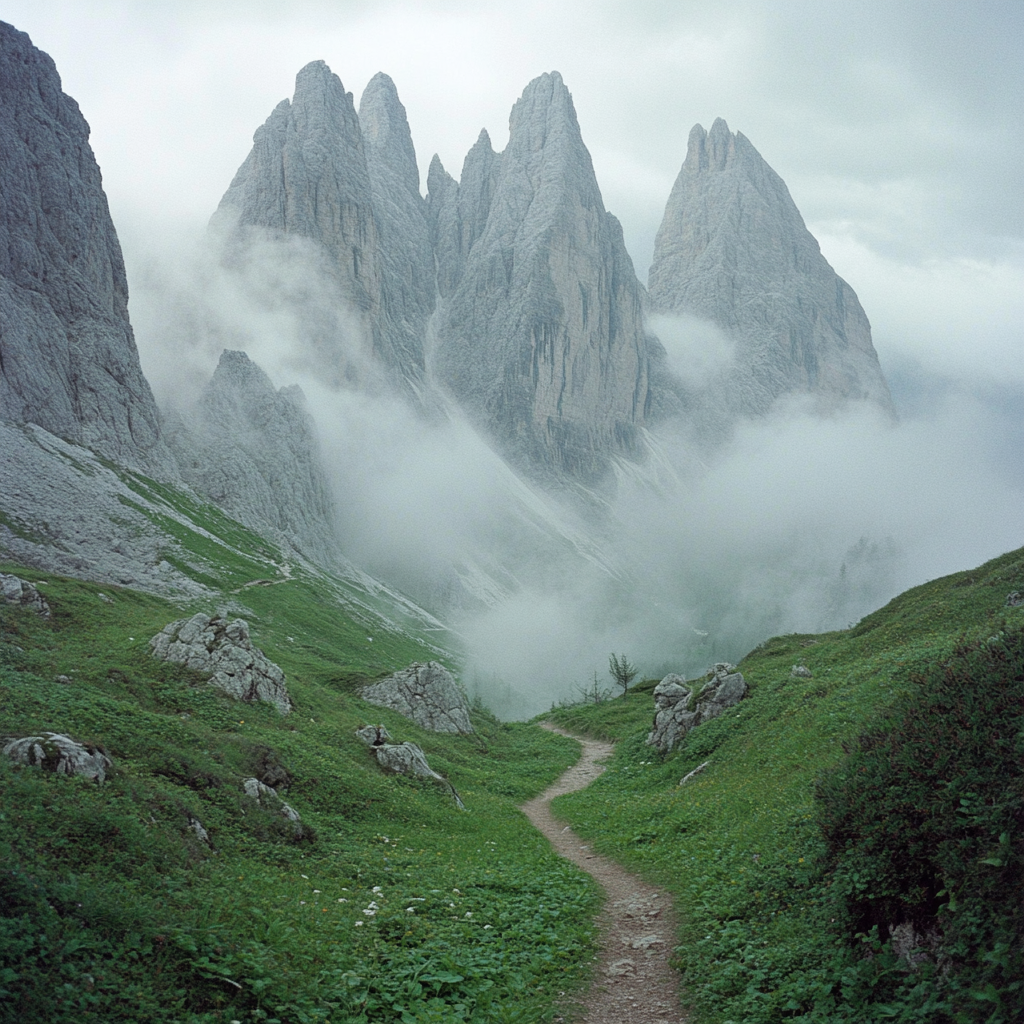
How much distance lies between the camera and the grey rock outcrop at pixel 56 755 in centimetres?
1308

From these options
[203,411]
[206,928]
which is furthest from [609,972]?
[203,411]

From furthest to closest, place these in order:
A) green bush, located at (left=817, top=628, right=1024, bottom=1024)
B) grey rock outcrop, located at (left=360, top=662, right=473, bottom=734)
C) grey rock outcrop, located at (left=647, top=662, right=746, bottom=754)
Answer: grey rock outcrop, located at (left=360, top=662, right=473, bottom=734), grey rock outcrop, located at (left=647, top=662, right=746, bottom=754), green bush, located at (left=817, top=628, right=1024, bottom=1024)

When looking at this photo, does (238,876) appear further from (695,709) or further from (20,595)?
(20,595)

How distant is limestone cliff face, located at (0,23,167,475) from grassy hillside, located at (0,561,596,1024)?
99459 mm

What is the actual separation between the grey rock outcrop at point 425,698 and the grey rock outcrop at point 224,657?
14.4m

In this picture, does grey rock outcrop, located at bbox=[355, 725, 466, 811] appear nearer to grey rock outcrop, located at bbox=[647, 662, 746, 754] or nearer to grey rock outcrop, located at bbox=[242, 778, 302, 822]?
grey rock outcrop, located at bbox=[242, 778, 302, 822]

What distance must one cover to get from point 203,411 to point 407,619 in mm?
66436

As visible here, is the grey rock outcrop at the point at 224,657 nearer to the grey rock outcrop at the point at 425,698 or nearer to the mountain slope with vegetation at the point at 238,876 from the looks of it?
the mountain slope with vegetation at the point at 238,876

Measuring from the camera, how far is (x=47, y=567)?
7231 cm

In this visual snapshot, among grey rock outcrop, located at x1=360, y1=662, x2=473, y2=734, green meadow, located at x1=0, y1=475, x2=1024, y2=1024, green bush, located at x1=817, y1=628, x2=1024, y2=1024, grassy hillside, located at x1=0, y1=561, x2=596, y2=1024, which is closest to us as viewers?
green bush, located at x1=817, y1=628, x2=1024, y2=1024

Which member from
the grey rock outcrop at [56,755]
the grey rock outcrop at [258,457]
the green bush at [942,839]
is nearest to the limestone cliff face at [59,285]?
the grey rock outcrop at [258,457]

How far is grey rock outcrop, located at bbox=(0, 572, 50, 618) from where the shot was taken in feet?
113

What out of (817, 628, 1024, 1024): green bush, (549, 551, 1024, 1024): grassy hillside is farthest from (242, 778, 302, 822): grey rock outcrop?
(817, 628, 1024, 1024): green bush

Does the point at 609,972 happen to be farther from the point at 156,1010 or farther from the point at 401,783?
the point at 401,783
